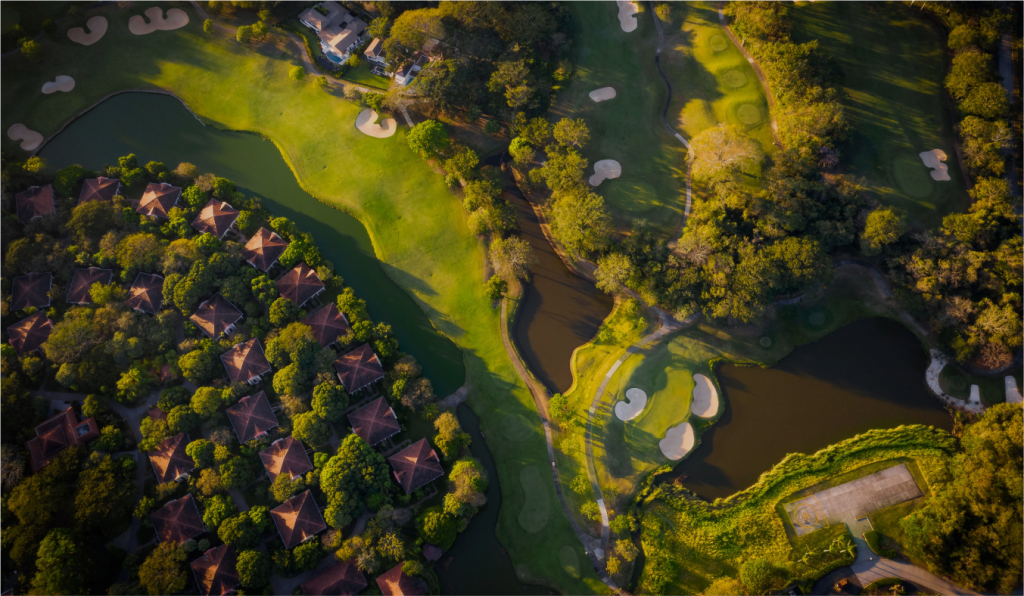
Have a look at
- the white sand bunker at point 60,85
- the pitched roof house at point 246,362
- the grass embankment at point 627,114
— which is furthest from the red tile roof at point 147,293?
the grass embankment at point 627,114

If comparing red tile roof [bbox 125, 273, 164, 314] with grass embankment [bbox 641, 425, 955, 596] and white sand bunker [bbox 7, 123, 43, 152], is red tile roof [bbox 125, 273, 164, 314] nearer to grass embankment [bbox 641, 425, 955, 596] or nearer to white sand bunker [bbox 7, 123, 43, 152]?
white sand bunker [bbox 7, 123, 43, 152]

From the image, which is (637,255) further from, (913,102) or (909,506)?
(913,102)

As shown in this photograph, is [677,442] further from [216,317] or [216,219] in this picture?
[216,219]

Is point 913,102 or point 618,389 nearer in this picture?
point 618,389

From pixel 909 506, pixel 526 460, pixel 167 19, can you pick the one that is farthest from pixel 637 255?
pixel 167 19

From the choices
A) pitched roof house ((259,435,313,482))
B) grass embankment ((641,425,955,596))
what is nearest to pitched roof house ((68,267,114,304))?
pitched roof house ((259,435,313,482))

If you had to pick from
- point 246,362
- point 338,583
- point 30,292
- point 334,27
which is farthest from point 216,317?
point 334,27
